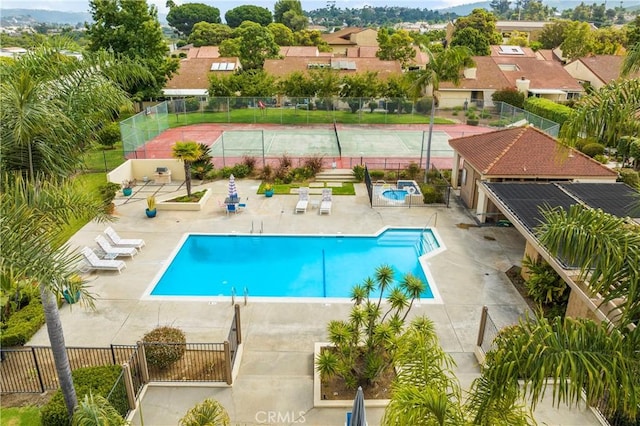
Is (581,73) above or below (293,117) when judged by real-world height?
above

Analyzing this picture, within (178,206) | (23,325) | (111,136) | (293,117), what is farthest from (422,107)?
(23,325)

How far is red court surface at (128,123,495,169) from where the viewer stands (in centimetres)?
2914

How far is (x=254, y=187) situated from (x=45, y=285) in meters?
18.7

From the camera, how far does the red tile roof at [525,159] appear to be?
19.5 meters

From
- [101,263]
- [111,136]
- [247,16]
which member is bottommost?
[101,263]

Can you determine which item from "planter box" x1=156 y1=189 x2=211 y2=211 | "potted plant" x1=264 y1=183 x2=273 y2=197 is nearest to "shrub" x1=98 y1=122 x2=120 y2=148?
"planter box" x1=156 y1=189 x2=211 y2=211

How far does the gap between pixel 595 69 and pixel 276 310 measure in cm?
5236

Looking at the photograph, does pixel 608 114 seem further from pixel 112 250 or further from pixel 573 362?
pixel 112 250

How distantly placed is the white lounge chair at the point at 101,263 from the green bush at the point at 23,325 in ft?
8.67

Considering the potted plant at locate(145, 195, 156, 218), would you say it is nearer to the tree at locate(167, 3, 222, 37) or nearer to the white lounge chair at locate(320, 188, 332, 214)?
the white lounge chair at locate(320, 188, 332, 214)

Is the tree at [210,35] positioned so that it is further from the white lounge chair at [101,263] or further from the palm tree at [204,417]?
the palm tree at [204,417]

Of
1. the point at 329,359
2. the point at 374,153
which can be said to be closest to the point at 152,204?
the point at 329,359

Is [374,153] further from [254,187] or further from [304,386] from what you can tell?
[304,386]

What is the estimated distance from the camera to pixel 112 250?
55.9ft
